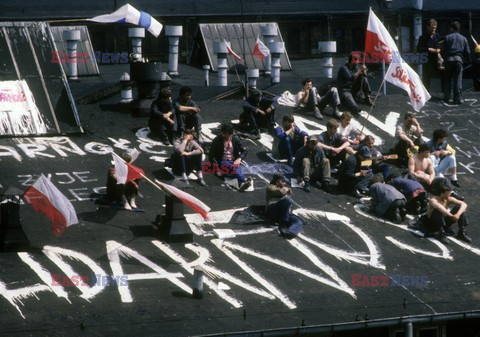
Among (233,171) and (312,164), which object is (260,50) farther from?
Answer: (233,171)

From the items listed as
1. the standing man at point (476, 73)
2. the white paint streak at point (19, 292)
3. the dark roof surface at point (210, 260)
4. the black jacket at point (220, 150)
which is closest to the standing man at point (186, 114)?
the dark roof surface at point (210, 260)

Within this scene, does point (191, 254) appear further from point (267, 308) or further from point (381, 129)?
point (381, 129)

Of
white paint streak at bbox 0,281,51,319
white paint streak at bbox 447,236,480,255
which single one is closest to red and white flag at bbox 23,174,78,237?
white paint streak at bbox 0,281,51,319

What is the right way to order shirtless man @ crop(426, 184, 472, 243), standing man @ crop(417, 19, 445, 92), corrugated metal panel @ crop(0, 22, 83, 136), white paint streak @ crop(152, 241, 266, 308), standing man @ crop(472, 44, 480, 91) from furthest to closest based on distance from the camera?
standing man @ crop(472, 44, 480, 91) → standing man @ crop(417, 19, 445, 92) → corrugated metal panel @ crop(0, 22, 83, 136) → shirtless man @ crop(426, 184, 472, 243) → white paint streak @ crop(152, 241, 266, 308)

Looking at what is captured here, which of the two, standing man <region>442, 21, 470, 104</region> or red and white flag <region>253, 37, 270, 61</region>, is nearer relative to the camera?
standing man <region>442, 21, 470, 104</region>

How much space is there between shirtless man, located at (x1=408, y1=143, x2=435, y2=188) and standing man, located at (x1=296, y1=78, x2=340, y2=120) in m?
3.89

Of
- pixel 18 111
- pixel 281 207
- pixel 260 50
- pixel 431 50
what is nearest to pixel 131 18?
pixel 18 111

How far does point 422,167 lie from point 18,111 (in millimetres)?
8786

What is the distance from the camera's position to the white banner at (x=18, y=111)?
93.0ft

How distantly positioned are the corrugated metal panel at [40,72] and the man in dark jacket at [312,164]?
17.0 ft

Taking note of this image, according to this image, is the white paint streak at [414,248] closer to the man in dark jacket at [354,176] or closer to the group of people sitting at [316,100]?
the man in dark jacket at [354,176]

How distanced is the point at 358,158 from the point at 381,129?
4.09m

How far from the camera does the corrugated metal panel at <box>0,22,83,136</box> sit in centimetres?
2917

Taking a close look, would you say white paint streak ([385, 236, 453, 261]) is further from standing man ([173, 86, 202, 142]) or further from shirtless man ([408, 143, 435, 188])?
standing man ([173, 86, 202, 142])
